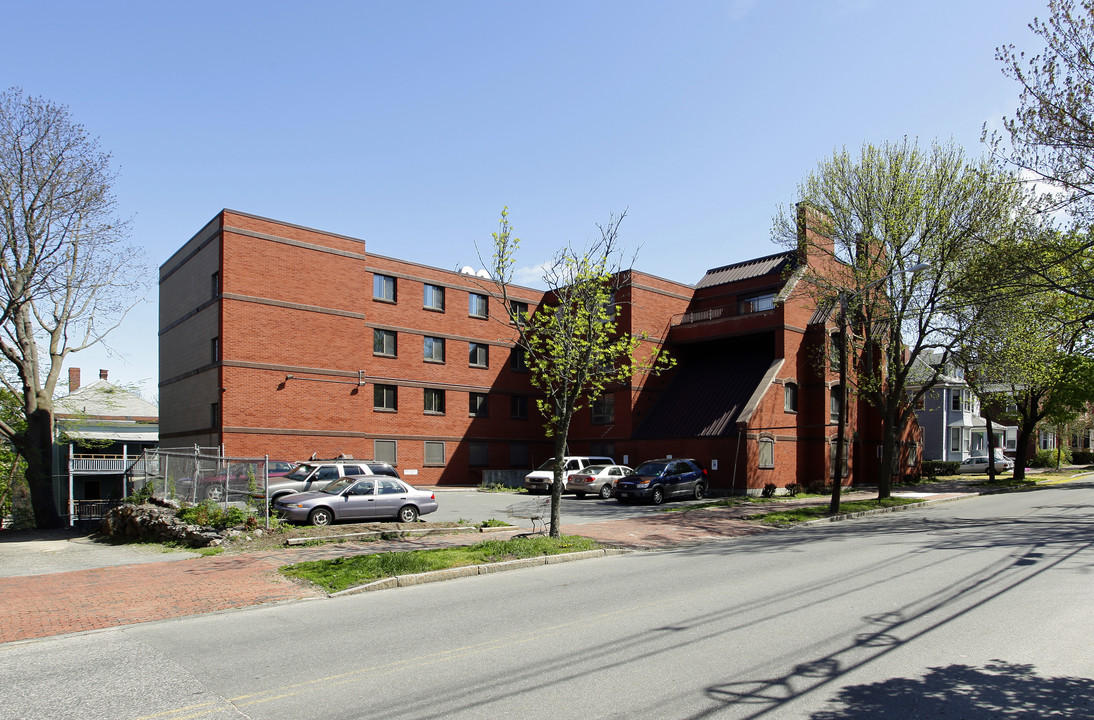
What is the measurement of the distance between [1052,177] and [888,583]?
9.03 m

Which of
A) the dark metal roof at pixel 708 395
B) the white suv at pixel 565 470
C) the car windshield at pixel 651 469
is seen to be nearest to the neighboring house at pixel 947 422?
the dark metal roof at pixel 708 395

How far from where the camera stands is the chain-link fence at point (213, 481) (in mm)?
17422

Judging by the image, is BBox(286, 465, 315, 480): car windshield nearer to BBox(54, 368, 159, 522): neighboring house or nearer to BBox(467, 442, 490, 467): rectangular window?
BBox(54, 368, 159, 522): neighboring house

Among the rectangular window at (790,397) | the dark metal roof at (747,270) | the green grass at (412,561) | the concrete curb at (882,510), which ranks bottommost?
the concrete curb at (882,510)

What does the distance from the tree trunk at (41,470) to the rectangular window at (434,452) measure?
16.2m

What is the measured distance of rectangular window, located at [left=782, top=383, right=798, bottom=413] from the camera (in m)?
32.3

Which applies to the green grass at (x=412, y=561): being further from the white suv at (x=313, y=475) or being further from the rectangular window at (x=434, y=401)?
the rectangular window at (x=434, y=401)

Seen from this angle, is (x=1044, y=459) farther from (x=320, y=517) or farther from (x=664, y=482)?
(x=320, y=517)

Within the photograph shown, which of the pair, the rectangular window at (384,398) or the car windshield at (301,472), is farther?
the rectangular window at (384,398)

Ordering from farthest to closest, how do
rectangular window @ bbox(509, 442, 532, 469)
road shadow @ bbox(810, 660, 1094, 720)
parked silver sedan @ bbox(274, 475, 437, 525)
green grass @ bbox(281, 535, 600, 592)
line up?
rectangular window @ bbox(509, 442, 532, 469) < parked silver sedan @ bbox(274, 475, 437, 525) < green grass @ bbox(281, 535, 600, 592) < road shadow @ bbox(810, 660, 1094, 720)

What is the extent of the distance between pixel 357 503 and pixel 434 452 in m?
19.0

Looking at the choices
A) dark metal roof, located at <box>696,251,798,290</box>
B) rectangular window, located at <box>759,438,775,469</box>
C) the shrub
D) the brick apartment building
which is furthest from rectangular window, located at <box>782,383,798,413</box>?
the shrub

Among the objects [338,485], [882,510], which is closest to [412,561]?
[338,485]

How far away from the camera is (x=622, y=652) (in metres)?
7.16
